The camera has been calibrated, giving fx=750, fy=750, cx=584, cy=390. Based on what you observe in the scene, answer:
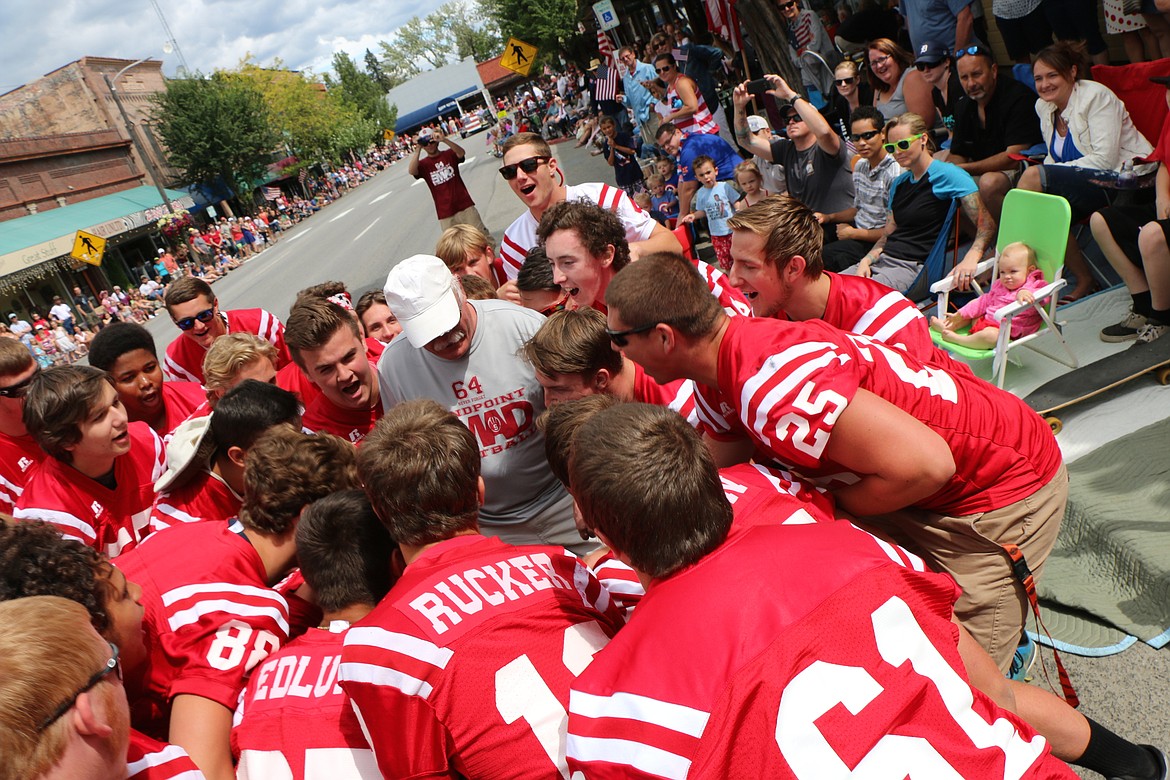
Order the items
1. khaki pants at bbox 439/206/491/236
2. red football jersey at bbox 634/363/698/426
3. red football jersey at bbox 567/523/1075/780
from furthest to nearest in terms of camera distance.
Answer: khaki pants at bbox 439/206/491/236 → red football jersey at bbox 634/363/698/426 → red football jersey at bbox 567/523/1075/780

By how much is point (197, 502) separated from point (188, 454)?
0.70 ft

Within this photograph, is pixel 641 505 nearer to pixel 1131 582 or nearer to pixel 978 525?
pixel 978 525

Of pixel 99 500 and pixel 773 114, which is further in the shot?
pixel 773 114

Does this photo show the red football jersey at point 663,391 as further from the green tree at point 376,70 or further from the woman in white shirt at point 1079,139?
the green tree at point 376,70

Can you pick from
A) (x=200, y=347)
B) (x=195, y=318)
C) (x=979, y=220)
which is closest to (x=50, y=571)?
(x=195, y=318)

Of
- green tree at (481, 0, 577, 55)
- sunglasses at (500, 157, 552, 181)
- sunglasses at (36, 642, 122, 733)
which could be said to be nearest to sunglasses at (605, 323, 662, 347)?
sunglasses at (36, 642, 122, 733)

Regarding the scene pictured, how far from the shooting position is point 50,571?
192cm

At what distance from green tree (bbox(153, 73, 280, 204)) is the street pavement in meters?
11.7

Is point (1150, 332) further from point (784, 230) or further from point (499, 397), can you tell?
point (499, 397)

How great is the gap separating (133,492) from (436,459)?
2.33 m

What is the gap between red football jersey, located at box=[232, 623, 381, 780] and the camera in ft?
6.14

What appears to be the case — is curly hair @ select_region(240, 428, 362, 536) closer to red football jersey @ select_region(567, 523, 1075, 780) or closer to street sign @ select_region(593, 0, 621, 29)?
red football jersey @ select_region(567, 523, 1075, 780)

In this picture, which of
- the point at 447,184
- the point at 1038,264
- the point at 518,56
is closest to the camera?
the point at 1038,264

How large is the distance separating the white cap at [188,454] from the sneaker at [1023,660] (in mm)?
3204
